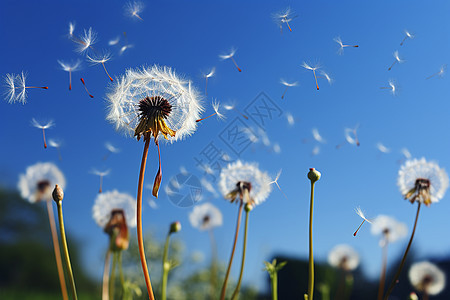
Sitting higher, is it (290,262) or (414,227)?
(290,262)

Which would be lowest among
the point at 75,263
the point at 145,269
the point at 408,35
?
the point at 145,269

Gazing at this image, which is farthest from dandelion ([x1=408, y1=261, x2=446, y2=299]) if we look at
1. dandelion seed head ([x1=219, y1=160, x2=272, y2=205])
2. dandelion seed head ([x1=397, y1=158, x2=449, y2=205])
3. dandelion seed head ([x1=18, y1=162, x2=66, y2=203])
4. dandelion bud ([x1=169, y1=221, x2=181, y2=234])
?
dandelion seed head ([x1=18, y1=162, x2=66, y2=203])

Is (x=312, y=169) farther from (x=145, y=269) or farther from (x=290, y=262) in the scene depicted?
(x=290, y=262)

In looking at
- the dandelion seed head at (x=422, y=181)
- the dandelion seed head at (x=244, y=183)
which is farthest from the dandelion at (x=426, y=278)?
the dandelion seed head at (x=244, y=183)

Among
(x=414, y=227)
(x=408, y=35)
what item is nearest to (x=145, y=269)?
(x=414, y=227)

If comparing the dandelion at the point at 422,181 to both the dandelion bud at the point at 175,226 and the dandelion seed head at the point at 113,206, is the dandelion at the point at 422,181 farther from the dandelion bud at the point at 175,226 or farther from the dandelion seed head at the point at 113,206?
the dandelion seed head at the point at 113,206

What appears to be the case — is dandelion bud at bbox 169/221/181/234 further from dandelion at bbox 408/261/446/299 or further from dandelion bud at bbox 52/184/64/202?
dandelion at bbox 408/261/446/299
